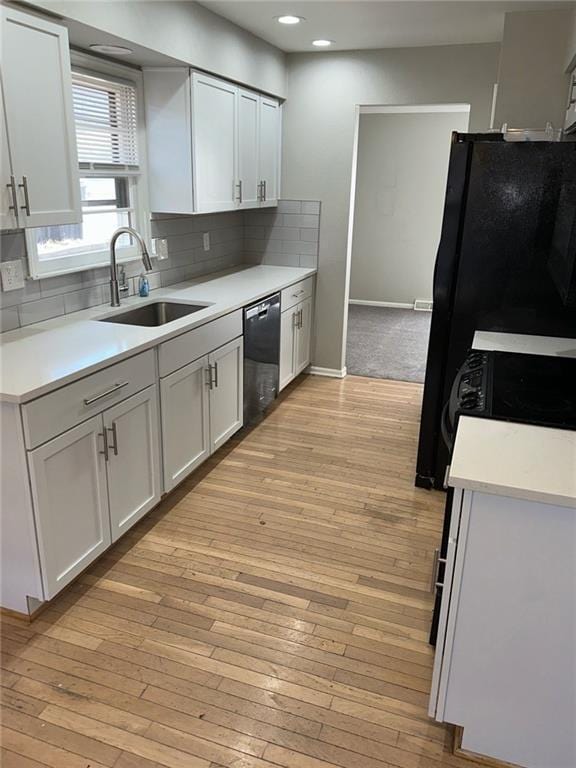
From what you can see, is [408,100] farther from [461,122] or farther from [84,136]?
[461,122]

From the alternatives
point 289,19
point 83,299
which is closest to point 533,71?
point 289,19

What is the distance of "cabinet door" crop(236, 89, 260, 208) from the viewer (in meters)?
3.86

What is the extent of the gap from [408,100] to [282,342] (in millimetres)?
1965

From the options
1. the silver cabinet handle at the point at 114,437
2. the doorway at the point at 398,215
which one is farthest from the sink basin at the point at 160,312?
the doorway at the point at 398,215

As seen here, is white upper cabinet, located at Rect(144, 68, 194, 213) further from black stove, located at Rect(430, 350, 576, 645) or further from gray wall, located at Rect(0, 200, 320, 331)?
black stove, located at Rect(430, 350, 576, 645)

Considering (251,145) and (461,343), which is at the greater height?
(251,145)

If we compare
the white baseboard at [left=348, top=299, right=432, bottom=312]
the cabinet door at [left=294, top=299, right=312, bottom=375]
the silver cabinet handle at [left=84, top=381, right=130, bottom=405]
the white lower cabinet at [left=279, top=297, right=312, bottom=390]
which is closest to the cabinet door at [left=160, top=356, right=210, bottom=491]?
the silver cabinet handle at [left=84, top=381, right=130, bottom=405]

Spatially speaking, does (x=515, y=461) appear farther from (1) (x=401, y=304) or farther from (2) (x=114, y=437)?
(1) (x=401, y=304)

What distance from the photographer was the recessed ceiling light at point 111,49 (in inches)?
107

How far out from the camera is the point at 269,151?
14.3ft

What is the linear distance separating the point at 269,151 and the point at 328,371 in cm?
182

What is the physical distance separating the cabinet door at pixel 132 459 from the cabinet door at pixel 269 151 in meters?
2.36

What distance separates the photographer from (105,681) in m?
1.89

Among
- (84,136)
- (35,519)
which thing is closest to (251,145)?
(84,136)
